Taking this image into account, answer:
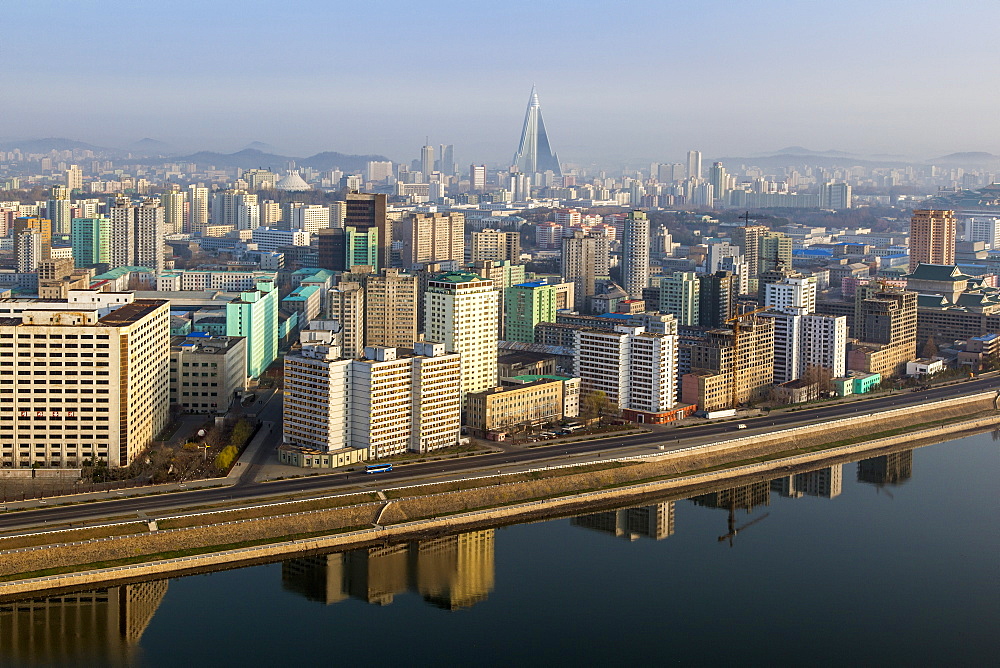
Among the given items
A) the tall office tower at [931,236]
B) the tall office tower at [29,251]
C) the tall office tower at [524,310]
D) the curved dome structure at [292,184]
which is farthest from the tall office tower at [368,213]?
the curved dome structure at [292,184]

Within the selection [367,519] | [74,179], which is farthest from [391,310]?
[74,179]

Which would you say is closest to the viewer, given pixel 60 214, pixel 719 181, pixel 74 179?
pixel 60 214

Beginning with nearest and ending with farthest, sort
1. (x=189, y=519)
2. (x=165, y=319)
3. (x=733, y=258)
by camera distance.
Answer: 1. (x=189, y=519)
2. (x=165, y=319)
3. (x=733, y=258)

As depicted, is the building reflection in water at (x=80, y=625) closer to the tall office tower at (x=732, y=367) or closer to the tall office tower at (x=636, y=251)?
the tall office tower at (x=732, y=367)

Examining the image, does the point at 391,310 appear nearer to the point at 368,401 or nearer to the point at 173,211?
the point at 368,401

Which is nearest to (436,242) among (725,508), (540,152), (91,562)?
(725,508)

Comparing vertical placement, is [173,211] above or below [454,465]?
above

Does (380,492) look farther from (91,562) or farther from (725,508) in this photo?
(725,508)
